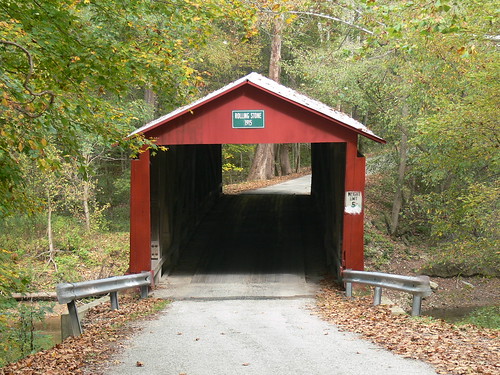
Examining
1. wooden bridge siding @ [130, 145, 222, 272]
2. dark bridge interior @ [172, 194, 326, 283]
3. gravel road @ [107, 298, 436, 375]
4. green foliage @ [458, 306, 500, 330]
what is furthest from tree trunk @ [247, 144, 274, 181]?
gravel road @ [107, 298, 436, 375]

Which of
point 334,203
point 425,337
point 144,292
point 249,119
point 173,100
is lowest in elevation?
point 144,292

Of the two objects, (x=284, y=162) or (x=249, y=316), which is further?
(x=284, y=162)

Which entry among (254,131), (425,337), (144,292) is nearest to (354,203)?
(254,131)

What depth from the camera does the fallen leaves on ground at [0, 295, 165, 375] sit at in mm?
6199

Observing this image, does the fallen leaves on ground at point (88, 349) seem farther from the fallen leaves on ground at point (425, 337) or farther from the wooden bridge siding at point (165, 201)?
the fallen leaves on ground at point (425, 337)

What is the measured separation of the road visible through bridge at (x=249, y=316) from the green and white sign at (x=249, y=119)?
3.18 meters

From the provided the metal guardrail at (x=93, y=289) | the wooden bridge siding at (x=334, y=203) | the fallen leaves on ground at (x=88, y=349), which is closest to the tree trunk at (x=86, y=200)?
the wooden bridge siding at (x=334, y=203)

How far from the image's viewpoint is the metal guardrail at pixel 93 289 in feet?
24.9

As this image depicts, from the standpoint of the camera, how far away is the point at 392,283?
9359mm

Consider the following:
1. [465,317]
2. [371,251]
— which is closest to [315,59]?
[371,251]

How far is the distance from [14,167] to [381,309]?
5831 millimetres

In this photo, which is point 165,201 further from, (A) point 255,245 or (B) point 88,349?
(B) point 88,349

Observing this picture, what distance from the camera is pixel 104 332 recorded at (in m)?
7.91

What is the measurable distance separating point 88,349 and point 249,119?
18.9 feet
